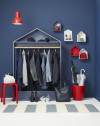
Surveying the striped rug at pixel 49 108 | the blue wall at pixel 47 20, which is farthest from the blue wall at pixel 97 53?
the striped rug at pixel 49 108

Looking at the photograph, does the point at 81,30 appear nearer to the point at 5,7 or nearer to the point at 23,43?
the point at 23,43

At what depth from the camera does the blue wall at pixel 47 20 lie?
6.12 meters

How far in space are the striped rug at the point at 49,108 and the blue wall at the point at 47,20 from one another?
114 centimetres

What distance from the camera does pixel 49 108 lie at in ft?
16.0

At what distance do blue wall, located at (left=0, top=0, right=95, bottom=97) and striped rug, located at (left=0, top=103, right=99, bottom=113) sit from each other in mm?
1143

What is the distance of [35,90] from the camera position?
20.0 feet

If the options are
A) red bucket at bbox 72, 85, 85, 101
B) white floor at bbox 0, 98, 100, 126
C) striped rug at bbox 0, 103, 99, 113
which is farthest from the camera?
red bucket at bbox 72, 85, 85, 101

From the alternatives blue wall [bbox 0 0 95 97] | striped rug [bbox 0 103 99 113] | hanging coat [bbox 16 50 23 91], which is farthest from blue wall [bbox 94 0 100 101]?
hanging coat [bbox 16 50 23 91]

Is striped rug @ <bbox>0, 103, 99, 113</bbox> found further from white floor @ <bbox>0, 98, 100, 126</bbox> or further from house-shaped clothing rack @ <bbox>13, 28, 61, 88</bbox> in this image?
house-shaped clothing rack @ <bbox>13, 28, 61, 88</bbox>

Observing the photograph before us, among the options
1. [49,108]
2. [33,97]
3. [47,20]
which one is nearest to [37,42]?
[47,20]

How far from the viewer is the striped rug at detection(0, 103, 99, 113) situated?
4.64m

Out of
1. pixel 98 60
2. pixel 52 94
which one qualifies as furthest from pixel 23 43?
pixel 98 60

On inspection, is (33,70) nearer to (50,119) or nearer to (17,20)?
(17,20)

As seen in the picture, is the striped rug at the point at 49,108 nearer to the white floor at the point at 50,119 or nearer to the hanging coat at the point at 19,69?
the white floor at the point at 50,119
